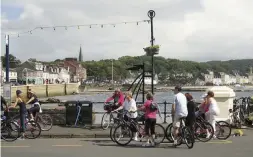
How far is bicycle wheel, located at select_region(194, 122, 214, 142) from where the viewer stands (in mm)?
14820

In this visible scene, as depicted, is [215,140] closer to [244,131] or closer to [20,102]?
[244,131]

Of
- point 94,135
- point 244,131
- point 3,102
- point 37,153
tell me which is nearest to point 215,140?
point 244,131

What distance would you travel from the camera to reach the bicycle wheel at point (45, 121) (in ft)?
56.5

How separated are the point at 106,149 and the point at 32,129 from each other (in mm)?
4124

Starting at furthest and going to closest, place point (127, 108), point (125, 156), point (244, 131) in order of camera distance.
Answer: point (244, 131) → point (127, 108) → point (125, 156)

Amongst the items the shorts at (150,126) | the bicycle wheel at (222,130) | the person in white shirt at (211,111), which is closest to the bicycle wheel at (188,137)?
the shorts at (150,126)

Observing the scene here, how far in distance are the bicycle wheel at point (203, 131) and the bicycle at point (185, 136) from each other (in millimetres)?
1460

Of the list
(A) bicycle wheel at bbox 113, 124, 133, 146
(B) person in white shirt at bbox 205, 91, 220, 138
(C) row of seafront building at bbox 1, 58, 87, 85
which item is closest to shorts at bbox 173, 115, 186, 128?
(A) bicycle wheel at bbox 113, 124, 133, 146

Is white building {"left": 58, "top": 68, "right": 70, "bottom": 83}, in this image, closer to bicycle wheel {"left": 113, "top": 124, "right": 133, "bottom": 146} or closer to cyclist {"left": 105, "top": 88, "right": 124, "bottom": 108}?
cyclist {"left": 105, "top": 88, "right": 124, "bottom": 108}

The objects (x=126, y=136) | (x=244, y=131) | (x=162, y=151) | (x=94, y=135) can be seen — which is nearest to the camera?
(x=162, y=151)

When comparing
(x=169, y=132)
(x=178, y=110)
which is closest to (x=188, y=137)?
(x=178, y=110)

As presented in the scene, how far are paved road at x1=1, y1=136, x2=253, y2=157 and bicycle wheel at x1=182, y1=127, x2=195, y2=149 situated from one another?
167mm

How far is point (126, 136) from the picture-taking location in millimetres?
13969

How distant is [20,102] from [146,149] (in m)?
5.09
